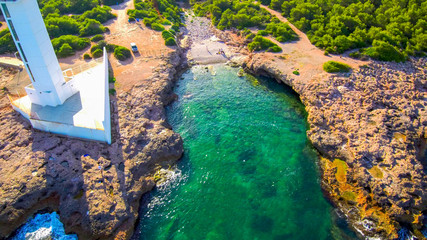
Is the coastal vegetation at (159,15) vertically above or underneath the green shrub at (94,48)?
underneath

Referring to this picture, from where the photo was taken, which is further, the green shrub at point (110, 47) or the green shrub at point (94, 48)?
the green shrub at point (110, 47)

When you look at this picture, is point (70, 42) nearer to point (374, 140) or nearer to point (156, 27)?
point (156, 27)

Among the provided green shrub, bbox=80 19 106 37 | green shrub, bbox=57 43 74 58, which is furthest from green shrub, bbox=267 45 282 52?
green shrub, bbox=57 43 74 58

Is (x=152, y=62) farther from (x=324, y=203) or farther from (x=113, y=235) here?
(x=324, y=203)

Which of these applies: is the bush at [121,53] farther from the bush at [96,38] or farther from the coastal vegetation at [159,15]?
the coastal vegetation at [159,15]

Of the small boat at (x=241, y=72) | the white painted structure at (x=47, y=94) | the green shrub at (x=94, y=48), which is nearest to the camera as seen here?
the white painted structure at (x=47, y=94)

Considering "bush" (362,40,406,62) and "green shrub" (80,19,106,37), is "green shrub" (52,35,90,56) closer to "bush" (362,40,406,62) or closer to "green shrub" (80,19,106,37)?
"green shrub" (80,19,106,37)

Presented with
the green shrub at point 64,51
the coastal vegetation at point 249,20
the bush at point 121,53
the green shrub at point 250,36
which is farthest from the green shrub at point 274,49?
the green shrub at point 64,51

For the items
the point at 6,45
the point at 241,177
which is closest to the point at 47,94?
the point at 241,177
